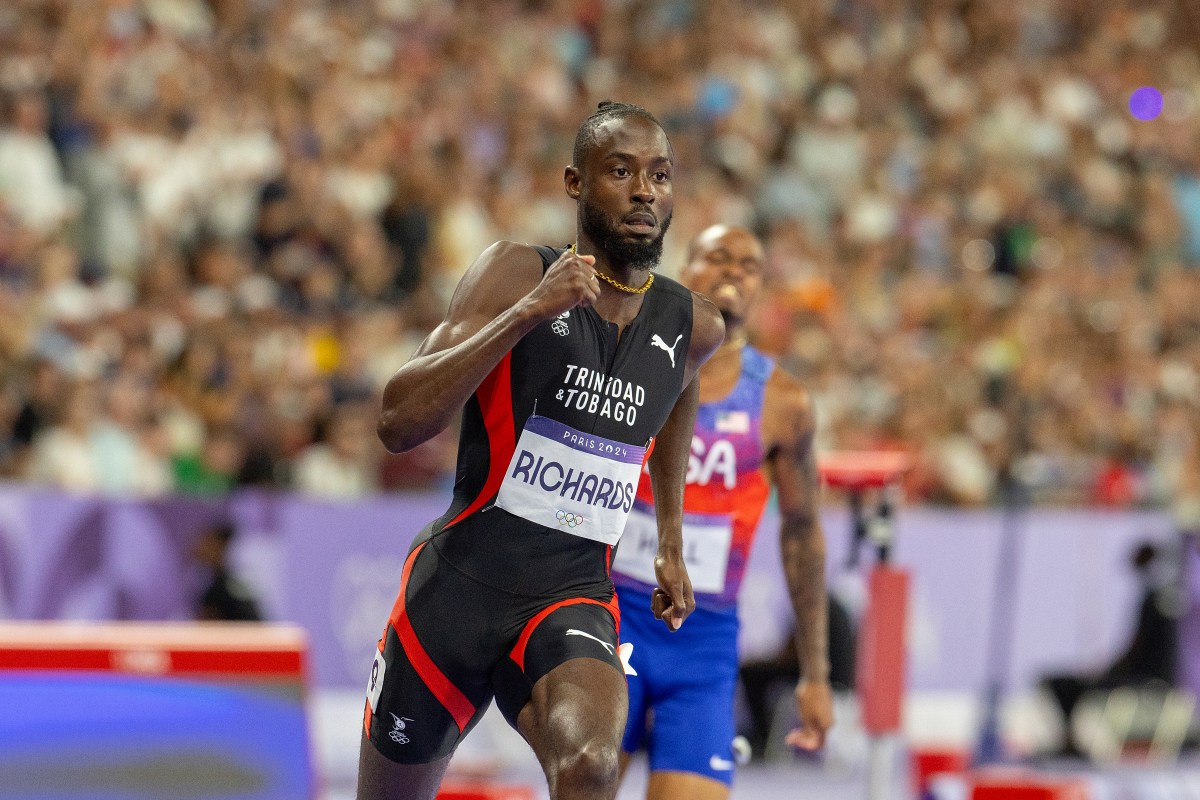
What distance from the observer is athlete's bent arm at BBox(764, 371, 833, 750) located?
6.18 metres

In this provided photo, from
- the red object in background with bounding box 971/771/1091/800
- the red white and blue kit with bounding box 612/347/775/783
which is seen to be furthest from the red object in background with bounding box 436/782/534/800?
the red object in background with bounding box 971/771/1091/800

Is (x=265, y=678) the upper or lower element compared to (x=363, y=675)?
upper

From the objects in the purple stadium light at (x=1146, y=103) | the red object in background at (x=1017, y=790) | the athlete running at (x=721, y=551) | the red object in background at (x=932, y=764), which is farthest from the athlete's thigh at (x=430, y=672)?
the purple stadium light at (x=1146, y=103)

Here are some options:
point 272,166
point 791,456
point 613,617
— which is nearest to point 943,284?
point 272,166

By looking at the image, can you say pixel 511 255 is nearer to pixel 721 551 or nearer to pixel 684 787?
pixel 721 551

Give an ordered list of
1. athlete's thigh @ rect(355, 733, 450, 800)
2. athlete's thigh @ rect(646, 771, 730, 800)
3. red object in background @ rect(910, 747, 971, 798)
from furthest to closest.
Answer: red object in background @ rect(910, 747, 971, 798)
athlete's thigh @ rect(646, 771, 730, 800)
athlete's thigh @ rect(355, 733, 450, 800)

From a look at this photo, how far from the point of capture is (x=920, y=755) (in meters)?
9.36

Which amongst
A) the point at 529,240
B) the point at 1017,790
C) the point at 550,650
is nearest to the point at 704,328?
the point at 550,650

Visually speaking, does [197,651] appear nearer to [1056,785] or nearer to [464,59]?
[1056,785]

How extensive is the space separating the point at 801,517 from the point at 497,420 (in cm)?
206

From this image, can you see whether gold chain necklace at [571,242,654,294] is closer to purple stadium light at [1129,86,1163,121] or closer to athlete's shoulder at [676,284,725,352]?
athlete's shoulder at [676,284,725,352]

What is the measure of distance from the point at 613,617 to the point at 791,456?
1744 mm

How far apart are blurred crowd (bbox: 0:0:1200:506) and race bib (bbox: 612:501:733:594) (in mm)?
4935

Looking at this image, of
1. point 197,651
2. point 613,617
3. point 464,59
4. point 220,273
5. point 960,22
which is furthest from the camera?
point 960,22
